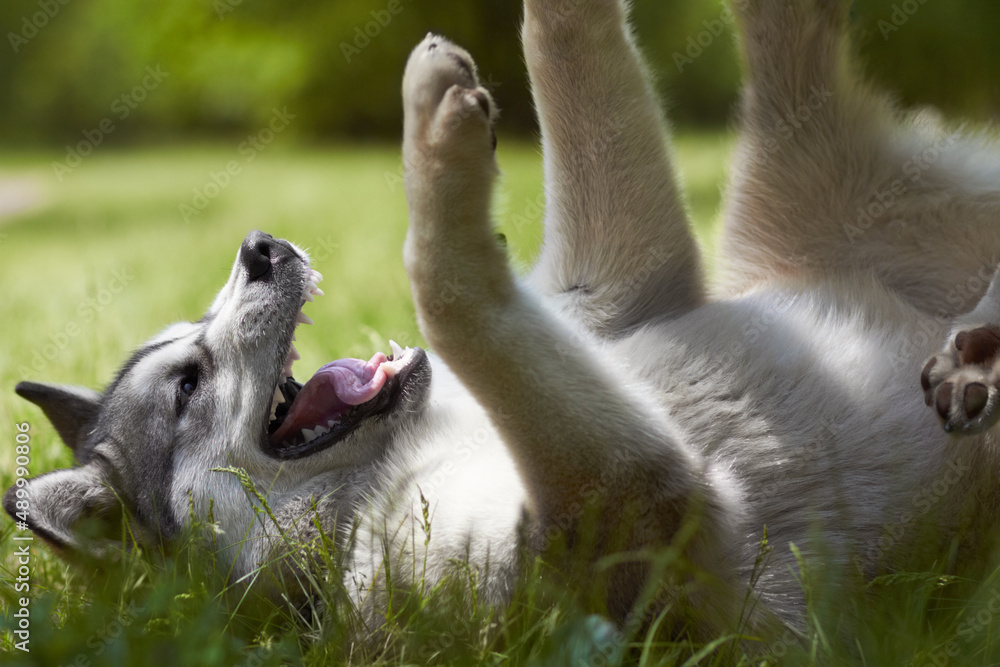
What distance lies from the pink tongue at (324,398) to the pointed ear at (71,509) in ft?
1.52

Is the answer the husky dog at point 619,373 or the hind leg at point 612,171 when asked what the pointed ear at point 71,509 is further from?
the hind leg at point 612,171

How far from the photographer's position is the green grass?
168 centimetres

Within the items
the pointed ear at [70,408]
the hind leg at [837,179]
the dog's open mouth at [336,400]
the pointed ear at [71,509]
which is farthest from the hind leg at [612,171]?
the pointed ear at [70,408]

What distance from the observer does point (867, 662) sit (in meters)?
1.65

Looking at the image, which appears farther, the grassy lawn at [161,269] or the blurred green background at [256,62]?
the blurred green background at [256,62]

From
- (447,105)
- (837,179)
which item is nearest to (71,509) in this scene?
(447,105)

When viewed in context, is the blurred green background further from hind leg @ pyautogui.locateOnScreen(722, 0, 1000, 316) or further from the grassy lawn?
hind leg @ pyautogui.locateOnScreen(722, 0, 1000, 316)

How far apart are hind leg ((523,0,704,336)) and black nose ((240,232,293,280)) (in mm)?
823

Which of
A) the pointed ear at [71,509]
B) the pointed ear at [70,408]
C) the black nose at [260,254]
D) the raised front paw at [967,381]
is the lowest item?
the raised front paw at [967,381]

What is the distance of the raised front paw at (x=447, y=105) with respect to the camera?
69.6 inches

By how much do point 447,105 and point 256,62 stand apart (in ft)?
41.8

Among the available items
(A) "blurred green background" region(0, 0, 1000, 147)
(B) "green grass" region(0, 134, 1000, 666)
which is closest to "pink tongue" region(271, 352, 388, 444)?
(B) "green grass" region(0, 134, 1000, 666)

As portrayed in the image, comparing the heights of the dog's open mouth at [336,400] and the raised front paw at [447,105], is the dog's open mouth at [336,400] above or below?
below

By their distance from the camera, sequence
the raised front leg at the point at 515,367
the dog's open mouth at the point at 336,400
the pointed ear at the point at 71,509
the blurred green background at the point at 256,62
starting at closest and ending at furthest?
the raised front leg at the point at 515,367
the pointed ear at the point at 71,509
the dog's open mouth at the point at 336,400
the blurred green background at the point at 256,62
